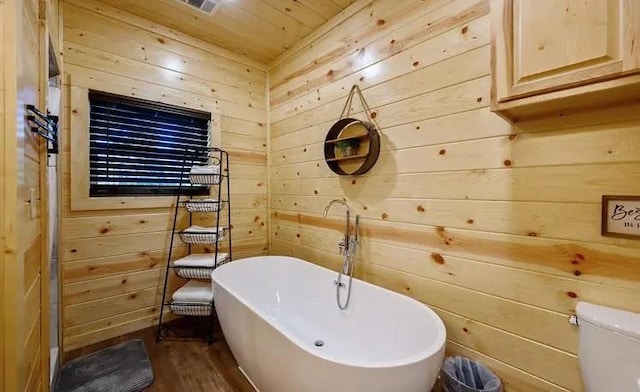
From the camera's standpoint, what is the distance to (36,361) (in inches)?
50.1

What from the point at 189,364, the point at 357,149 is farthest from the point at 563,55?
the point at 189,364

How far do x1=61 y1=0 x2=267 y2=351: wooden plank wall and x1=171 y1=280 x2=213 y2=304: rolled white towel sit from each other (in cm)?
38

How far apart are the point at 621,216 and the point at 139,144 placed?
309cm

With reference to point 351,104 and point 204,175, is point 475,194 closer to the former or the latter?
point 351,104

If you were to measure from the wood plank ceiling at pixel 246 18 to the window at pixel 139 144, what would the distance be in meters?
0.72

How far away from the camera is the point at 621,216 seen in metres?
1.10

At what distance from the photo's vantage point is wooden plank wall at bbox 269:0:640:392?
118cm

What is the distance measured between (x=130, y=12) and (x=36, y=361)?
2503 mm

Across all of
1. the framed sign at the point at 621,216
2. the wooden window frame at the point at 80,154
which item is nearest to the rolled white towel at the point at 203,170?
the wooden window frame at the point at 80,154

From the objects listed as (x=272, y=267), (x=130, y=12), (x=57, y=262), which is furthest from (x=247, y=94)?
(x=57, y=262)

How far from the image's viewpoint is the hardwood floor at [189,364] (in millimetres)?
1768

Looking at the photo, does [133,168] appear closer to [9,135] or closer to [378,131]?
[9,135]

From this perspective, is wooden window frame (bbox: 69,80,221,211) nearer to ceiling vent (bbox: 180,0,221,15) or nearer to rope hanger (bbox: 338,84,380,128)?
ceiling vent (bbox: 180,0,221,15)

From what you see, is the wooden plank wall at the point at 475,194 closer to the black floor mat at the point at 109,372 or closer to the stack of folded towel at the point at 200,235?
the stack of folded towel at the point at 200,235
